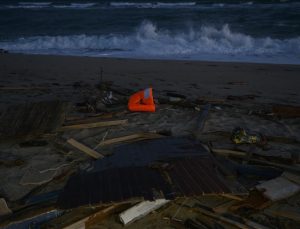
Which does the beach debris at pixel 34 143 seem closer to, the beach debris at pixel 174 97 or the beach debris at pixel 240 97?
the beach debris at pixel 174 97

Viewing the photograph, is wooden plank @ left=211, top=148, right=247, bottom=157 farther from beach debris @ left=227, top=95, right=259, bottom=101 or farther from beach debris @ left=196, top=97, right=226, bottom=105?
beach debris @ left=227, top=95, right=259, bottom=101

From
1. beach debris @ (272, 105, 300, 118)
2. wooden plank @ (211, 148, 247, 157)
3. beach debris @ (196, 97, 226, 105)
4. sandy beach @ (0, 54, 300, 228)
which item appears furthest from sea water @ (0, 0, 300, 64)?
wooden plank @ (211, 148, 247, 157)

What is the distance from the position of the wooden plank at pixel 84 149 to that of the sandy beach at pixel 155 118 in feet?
0.17

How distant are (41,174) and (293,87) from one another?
8098mm

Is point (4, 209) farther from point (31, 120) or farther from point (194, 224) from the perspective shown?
point (31, 120)

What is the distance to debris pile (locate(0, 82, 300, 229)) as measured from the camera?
3.94 m

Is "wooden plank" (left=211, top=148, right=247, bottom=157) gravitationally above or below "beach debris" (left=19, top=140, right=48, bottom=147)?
above

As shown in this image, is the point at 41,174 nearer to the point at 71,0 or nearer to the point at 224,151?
the point at 224,151

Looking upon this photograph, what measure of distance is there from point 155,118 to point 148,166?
9.37 ft

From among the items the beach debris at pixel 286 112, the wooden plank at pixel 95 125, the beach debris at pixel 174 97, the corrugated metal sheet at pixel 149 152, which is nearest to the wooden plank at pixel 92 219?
the corrugated metal sheet at pixel 149 152

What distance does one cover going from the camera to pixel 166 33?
2366 cm

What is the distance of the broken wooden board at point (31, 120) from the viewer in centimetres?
639

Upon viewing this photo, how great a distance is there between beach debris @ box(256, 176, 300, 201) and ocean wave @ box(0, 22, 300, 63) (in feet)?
42.1

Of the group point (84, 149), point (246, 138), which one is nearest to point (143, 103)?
point (84, 149)
